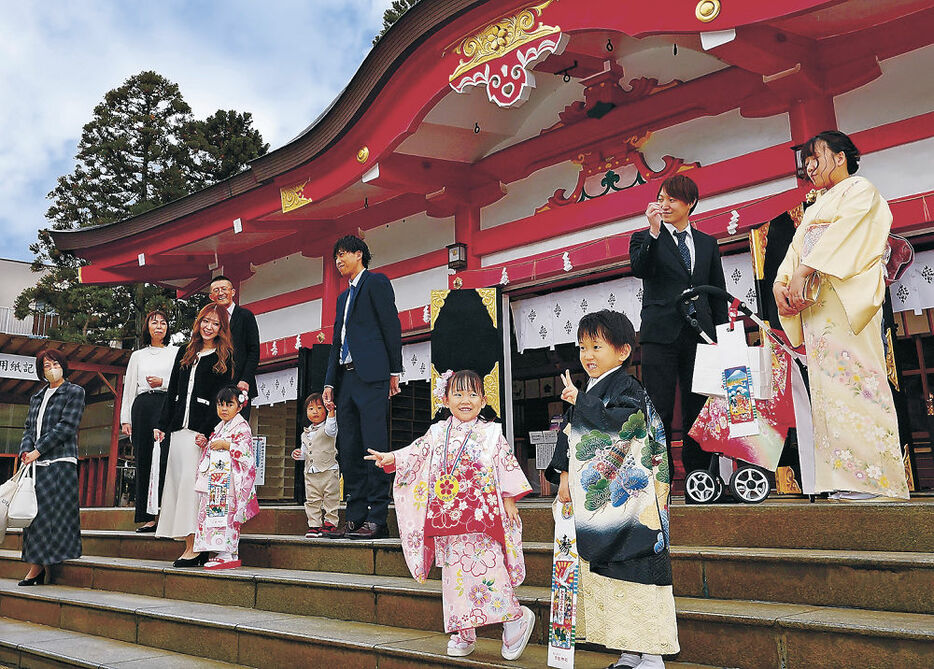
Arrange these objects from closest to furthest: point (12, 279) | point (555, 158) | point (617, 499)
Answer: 1. point (617, 499)
2. point (555, 158)
3. point (12, 279)

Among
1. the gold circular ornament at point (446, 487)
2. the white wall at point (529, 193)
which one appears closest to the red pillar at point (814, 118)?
the white wall at point (529, 193)

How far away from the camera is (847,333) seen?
3.71 meters

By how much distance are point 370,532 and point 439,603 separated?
1.25 m

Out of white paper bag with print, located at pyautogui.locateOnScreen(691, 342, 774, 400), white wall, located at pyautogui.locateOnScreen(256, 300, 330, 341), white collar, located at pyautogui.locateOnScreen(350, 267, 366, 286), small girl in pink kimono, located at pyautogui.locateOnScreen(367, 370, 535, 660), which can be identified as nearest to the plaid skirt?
white collar, located at pyautogui.locateOnScreen(350, 267, 366, 286)

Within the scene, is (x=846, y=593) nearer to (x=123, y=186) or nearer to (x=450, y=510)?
(x=450, y=510)

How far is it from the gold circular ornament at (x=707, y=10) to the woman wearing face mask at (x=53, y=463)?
16.9 feet

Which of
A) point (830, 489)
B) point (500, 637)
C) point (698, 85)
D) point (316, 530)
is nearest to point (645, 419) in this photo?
point (500, 637)

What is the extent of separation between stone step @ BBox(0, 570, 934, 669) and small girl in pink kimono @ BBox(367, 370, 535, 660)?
161 millimetres

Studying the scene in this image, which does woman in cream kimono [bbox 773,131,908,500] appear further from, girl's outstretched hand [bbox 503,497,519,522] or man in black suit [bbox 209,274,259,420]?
man in black suit [bbox 209,274,259,420]

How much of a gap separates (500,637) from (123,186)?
1982 centimetres

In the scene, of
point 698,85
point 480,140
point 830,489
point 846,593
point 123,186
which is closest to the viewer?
point 846,593

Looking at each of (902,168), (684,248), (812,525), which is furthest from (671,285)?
(902,168)

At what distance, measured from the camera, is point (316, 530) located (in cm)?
555

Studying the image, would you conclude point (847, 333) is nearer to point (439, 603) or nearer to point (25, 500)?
point (439, 603)
